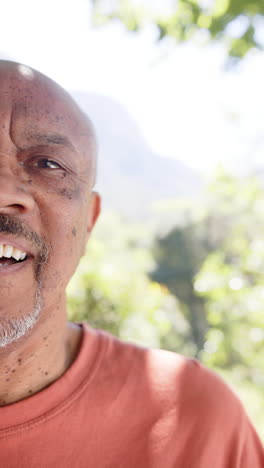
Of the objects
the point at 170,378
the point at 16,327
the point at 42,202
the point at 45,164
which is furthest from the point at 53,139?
the point at 170,378

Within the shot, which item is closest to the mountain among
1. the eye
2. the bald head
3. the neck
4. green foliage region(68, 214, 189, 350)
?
green foliage region(68, 214, 189, 350)

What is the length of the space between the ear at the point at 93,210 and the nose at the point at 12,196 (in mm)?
423

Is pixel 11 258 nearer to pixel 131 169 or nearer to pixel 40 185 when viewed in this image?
pixel 40 185

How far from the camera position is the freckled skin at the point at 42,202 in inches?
54.9

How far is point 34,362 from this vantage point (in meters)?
1.52

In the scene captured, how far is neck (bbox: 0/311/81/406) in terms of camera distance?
1.45 m

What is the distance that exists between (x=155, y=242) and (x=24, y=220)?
16.3 meters

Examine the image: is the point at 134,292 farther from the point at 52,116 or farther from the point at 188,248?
the point at 188,248

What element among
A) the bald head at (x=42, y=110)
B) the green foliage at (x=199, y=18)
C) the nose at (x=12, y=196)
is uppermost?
the green foliage at (x=199, y=18)

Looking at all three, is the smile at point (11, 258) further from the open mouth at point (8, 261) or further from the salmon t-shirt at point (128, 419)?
the salmon t-shirt at point (128, 419)

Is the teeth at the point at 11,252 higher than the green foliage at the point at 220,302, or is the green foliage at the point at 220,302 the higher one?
the green foliage at the point at 220,302

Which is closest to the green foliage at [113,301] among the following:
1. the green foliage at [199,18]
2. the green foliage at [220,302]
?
the green foliage at [220,302]

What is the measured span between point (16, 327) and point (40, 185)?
1.63 feet

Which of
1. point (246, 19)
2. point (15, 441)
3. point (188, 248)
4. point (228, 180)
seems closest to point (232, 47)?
point (246, 19)
